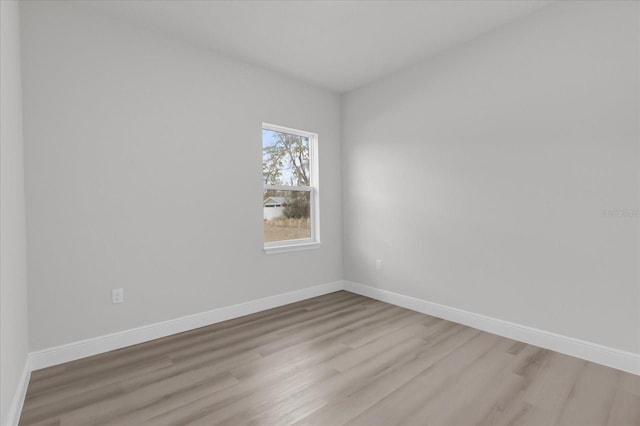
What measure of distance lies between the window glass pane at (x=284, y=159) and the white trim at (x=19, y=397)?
257 cm

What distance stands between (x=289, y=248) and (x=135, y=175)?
6.03 feet

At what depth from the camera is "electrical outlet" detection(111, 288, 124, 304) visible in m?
2.61

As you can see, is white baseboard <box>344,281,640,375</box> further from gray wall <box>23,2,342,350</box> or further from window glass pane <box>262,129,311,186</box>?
window glass pane <box>262,129,311,186</box>

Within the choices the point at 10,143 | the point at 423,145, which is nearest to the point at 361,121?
the point at 423,145

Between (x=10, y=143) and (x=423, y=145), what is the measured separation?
343cm

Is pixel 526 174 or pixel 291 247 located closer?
pixel 526 174

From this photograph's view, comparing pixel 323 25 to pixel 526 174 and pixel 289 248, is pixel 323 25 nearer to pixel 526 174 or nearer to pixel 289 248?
pixel 526 174

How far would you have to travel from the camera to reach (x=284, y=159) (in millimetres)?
3957

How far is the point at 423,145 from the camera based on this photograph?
3461mm

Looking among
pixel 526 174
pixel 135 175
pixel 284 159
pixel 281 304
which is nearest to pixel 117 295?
pixel 135 175

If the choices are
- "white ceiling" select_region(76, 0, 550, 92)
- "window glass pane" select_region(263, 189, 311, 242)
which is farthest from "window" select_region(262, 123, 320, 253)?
"white ceiling" select_region(76, 0, 550, 92)

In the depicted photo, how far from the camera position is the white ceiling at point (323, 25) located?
252cm

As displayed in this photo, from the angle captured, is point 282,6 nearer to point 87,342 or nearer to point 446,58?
point 446,58

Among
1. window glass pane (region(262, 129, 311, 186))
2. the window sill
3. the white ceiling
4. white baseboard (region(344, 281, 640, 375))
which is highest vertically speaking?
the white ceiling
